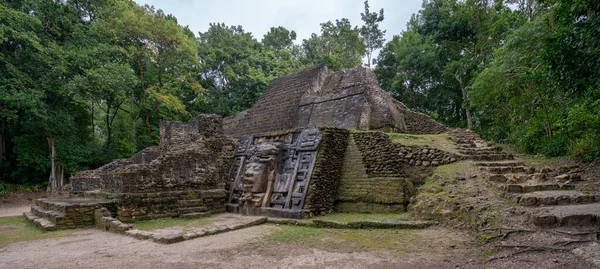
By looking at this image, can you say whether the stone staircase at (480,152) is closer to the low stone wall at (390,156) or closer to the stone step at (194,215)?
the low stone wall at (390,156)

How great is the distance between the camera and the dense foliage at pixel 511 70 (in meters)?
3.85

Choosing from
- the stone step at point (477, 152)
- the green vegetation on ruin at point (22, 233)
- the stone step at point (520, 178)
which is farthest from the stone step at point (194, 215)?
the stone step at point (477, 152)

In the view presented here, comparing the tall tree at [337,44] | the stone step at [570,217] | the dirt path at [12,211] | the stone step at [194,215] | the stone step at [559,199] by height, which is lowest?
the dirt path at [12,211]

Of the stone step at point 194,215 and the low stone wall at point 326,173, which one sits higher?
the low stone wall at point 326,173

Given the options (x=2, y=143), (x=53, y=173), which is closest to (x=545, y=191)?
(x=53, y=173)

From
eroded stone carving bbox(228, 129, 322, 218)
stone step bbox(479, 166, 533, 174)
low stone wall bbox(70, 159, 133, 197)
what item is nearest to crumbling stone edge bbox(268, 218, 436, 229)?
eroded stone carving bbox(228, 129, 322, 218)

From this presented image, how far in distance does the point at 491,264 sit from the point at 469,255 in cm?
39

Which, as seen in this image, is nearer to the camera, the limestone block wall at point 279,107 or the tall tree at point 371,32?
the limestone block wall at point 279,107

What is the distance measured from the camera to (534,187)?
5715mm

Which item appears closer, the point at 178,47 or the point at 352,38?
the point at 178,47

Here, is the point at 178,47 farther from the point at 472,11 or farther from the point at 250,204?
the point at 472,11

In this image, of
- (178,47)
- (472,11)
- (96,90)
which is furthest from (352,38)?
(96,90)

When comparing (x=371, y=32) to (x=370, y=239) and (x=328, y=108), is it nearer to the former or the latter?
(x=328, y=108)

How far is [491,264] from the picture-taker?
348cm
